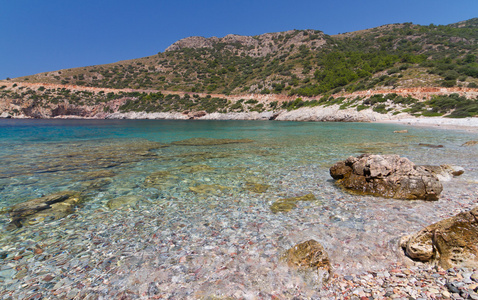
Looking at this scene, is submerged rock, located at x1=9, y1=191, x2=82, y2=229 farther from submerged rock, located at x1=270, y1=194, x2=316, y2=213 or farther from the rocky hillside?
the rocky hillside

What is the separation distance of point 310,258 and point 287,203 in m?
2.56

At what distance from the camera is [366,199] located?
6352mm

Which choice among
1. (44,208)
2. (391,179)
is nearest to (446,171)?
(391,179)

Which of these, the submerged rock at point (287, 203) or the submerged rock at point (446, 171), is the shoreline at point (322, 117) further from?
the submerged rock at point (287, 203)

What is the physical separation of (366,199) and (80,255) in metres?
6.93

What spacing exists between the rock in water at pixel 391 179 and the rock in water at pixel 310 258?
3.90 metres

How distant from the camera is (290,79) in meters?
79.9

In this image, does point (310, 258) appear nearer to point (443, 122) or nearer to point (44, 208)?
point (44, 208)

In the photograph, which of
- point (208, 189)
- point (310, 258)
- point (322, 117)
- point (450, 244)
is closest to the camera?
point (450, 244)

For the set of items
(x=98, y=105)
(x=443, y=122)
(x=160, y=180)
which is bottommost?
(x=443, y=122)

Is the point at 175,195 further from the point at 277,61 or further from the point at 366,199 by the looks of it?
the point at 277,61

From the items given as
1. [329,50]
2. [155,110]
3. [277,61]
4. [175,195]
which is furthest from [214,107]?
[175,195]

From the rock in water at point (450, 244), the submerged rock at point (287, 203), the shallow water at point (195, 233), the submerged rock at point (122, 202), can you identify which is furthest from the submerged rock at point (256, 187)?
the rock in water at point (450, 244)

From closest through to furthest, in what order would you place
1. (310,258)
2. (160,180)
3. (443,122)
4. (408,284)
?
(408,284), (310,258), (160,180), (443,122)
